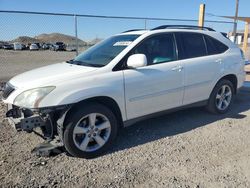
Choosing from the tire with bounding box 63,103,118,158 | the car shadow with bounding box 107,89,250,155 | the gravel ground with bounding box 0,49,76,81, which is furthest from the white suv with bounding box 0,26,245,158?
the gravel ground with bounding box 0,49,76,81

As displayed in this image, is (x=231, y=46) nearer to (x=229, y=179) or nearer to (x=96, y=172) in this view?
(x=229, y=179)

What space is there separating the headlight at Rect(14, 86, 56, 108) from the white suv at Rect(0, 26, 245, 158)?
12 millimetres

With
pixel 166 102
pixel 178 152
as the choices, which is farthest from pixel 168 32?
pixel 178 152

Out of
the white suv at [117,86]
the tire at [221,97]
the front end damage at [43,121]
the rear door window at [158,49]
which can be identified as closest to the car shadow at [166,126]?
the tire at [221,97]

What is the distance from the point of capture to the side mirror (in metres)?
3.83

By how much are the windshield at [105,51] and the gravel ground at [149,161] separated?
1.31 metres

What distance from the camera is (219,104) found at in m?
5.49

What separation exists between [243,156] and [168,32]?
2.35 meters

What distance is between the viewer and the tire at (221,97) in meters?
5.32

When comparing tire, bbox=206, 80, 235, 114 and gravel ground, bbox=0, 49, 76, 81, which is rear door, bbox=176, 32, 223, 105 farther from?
gravel ground, bbox=0, 49, 76, 81

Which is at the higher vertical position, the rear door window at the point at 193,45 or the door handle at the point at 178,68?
the rear door window at the point at 193,45

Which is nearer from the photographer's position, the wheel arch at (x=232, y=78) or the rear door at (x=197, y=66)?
the rear door at (x=197, y=66)

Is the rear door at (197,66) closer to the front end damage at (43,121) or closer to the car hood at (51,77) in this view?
the car hood at (51,77)

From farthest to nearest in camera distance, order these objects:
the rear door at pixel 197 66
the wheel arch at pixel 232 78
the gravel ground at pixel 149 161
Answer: the wheel arch at pixel 232 78, the rear door at pixel 197 66, the gravel ground at pixel 149 161
